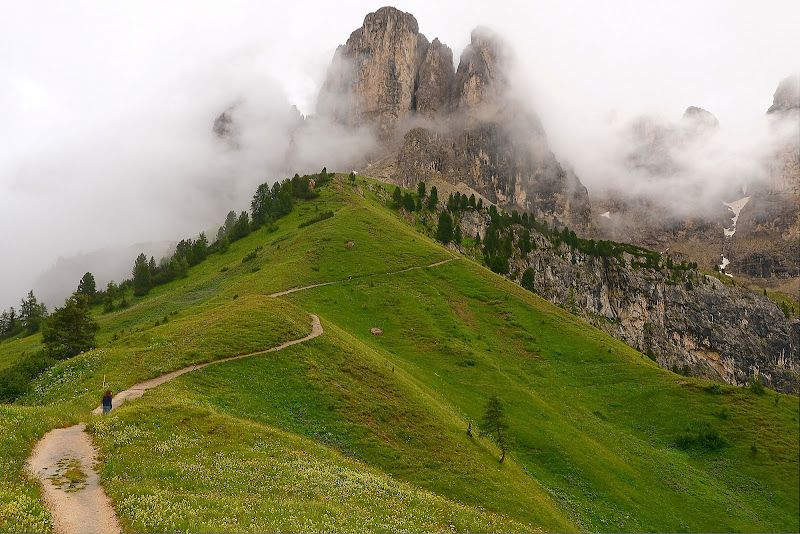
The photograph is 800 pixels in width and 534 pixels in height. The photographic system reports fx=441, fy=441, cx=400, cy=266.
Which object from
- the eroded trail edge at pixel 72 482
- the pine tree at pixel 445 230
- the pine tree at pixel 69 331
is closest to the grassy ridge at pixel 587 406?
the pine tree at pixel 69 331

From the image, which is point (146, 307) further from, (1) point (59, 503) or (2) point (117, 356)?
(1) point (59, 503)

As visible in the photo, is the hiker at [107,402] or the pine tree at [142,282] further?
the pine tree at [142,282]

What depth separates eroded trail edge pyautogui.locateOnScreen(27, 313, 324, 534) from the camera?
13.6 m

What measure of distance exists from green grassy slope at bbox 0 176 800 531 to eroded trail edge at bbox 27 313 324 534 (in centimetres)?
50

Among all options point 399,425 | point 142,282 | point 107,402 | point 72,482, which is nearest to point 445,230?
point 142,282

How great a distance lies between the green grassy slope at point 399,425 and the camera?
60.1 feet

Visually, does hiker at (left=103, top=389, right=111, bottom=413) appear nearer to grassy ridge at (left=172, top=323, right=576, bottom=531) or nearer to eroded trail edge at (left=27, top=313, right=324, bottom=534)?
eroded trail edge at (left=27, top=313, right=324, bottom=534)

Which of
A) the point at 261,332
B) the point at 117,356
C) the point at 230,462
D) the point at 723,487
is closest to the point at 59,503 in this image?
the point at 230,462

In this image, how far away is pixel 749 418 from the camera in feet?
166

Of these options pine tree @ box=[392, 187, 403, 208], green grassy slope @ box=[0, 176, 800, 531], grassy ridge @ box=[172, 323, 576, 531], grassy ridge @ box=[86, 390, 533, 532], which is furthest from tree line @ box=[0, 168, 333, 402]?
pine tree @ box=[392, 187, 403, 208]

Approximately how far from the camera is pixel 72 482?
16953mm

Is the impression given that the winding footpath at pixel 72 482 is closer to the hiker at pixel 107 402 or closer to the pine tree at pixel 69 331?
the hiker at pixel 107 402

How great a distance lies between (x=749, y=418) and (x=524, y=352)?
96.7 ft

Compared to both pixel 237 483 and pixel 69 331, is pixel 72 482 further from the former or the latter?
pixel 69 331
